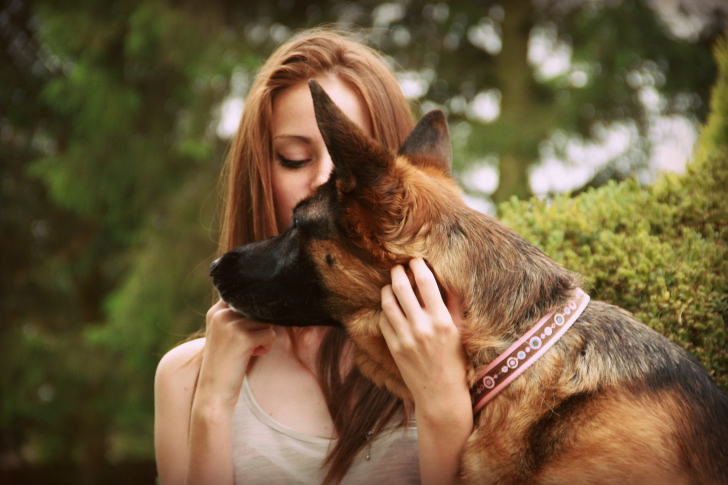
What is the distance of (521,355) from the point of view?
6.68 ft

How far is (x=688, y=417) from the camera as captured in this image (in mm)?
1959

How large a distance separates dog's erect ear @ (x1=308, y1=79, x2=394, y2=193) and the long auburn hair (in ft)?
3.08

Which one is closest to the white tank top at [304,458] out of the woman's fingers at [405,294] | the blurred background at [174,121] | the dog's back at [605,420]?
the dog's back at [605,420]

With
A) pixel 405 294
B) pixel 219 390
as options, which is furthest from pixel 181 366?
pixel 405 294

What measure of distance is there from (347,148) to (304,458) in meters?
1.44

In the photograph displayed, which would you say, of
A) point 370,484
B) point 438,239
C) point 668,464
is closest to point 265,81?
point 438,239

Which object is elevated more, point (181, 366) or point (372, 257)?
point (372, 257)

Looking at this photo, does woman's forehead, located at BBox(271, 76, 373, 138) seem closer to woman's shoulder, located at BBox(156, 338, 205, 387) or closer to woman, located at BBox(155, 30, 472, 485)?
woman, located at BBox(155, 30, 472, 485)

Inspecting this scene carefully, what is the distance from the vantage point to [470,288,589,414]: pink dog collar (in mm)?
2033

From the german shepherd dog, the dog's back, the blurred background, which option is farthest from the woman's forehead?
the blurred background

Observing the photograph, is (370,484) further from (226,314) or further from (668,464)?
(668,464)

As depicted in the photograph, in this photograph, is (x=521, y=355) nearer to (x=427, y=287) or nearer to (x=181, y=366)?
(x=427, y=287)

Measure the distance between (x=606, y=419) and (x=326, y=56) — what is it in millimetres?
2266

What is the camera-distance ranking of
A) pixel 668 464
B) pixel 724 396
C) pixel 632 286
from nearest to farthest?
pixel 668 464, pixel 724 396, pixel 632 286
